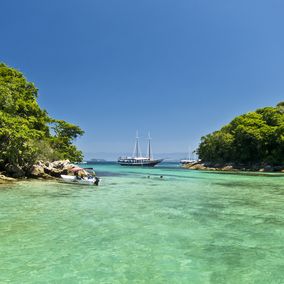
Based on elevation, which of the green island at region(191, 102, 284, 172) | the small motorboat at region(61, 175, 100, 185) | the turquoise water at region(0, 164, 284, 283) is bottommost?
the turquoise water at region(0, 164, 284, 283)

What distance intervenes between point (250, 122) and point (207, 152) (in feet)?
61.2

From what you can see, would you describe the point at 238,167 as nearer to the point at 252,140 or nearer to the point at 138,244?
the point at 252,140

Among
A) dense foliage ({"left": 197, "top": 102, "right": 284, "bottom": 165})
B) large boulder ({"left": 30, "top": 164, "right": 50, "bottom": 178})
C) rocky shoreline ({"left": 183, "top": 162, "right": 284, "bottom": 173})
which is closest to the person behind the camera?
large boulder ({"left": 30, "top": 164, "right": 50, "bottom": 178})

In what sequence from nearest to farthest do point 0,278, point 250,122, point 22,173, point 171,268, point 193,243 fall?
point 0,278
point 171,268
point 193,243
point 22,173
point 250,122

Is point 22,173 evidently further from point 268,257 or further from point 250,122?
point 250,122

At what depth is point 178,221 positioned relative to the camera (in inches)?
541

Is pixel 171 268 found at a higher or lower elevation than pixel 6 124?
lower

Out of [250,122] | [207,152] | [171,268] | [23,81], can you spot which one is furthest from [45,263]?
[207,152]

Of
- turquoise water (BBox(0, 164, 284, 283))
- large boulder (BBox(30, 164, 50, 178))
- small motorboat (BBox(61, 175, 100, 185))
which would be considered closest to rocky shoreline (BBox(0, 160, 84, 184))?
large boulder (BBox(30, 164, 50, 178))

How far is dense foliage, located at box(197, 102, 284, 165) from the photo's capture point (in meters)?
76.9

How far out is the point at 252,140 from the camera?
3130 inches

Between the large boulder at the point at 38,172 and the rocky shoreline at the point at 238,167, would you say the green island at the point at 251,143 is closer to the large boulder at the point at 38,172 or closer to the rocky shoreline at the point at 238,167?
the rocky shoreline at the point at 238,167

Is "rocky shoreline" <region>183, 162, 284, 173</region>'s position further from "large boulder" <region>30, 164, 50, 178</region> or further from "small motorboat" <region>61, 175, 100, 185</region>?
"large boulder" <region>30, 164, 50, 178</region>

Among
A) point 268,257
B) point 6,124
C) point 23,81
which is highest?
point 23,81
